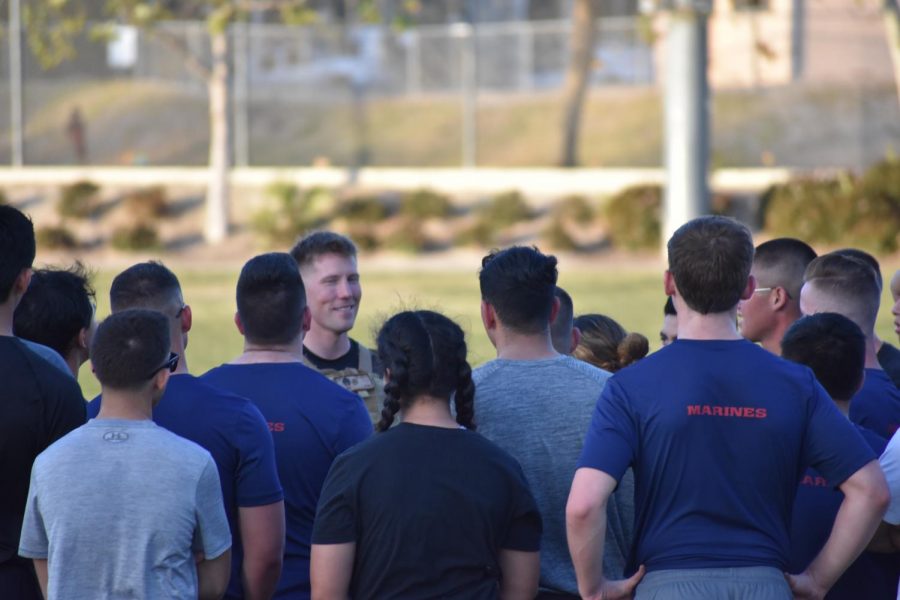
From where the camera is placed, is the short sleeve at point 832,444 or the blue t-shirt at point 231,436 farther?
the blue t-shirt at point 231,436

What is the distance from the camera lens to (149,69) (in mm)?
43531

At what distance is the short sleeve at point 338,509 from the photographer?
3.69 m

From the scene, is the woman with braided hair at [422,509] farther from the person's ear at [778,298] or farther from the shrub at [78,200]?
the shrub at [78,200]

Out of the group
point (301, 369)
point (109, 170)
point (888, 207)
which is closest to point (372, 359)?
point (301, 369)

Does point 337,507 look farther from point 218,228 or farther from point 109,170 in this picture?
point 109,170

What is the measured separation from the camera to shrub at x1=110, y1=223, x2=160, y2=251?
30.9 metres

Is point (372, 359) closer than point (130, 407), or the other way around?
point (130, 407)

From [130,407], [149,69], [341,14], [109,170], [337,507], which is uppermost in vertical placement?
[341,14]

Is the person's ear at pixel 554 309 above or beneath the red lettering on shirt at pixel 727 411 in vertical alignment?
above

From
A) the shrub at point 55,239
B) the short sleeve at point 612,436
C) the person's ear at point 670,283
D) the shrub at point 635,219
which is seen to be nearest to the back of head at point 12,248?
the short sleeve at point 612,436

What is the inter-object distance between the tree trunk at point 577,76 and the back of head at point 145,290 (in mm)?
31976

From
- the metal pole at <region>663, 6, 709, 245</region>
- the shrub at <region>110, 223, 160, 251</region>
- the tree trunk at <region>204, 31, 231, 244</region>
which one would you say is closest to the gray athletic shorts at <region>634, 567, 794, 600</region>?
the metal pole at <region>663, 6, 709, 245</region>

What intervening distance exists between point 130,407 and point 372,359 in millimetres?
2294

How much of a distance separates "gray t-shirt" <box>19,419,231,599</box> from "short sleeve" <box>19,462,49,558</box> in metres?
0.02
